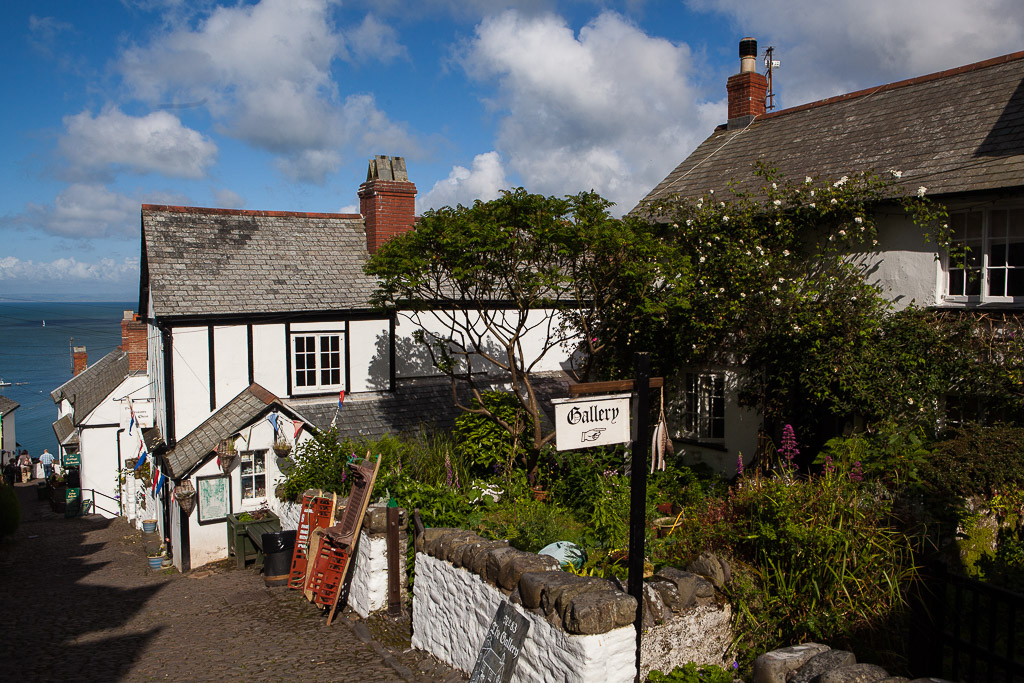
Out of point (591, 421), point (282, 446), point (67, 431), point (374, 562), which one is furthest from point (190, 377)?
point (67, 431)

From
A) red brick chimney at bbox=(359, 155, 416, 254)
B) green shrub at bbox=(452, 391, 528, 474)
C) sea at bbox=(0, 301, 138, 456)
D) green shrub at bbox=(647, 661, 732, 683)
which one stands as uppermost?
red brick chimney at bbox=(359, 155, 416, 254)

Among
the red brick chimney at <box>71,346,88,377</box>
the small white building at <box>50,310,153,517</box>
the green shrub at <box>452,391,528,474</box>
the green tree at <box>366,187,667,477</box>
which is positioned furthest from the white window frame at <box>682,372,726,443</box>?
the red brick chimney at <box>71,346,88,377</box>

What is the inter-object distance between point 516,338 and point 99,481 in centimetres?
2082

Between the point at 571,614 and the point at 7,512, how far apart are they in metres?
17.8

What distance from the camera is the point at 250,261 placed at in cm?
1653

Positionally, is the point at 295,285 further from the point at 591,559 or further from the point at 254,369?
the point at 591,559

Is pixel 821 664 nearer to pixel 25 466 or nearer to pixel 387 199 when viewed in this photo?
pixel 387 199

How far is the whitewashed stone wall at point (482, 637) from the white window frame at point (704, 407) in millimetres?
7228

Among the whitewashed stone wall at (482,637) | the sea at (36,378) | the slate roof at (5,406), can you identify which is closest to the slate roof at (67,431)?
the slate roof at (5,406)

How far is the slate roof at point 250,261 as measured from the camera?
15211 mm

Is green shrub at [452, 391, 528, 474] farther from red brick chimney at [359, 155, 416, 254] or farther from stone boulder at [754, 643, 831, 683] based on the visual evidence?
stone boulder at [754, 643, 831, 683]

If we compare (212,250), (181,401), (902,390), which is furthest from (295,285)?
(902,390)

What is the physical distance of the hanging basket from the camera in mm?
13961

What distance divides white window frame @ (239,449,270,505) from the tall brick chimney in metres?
13.0
